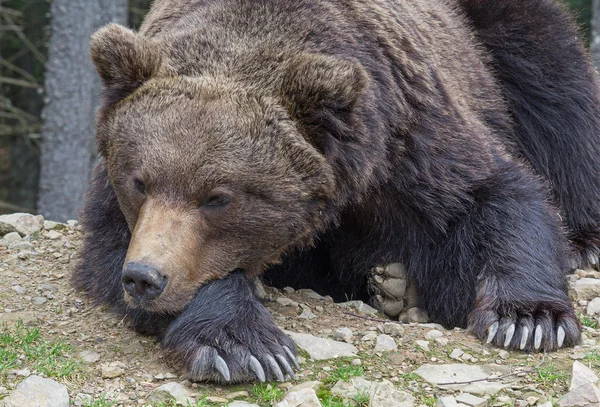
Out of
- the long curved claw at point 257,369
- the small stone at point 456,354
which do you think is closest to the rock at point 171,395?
the long curved claw at point 257,369

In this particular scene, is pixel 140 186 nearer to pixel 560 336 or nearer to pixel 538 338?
pixel 538 338

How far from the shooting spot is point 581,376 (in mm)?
4164

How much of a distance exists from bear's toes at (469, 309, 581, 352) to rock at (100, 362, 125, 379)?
Answer: 6.07 ft

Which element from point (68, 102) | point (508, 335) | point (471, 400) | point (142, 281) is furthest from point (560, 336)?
point (68, 102)

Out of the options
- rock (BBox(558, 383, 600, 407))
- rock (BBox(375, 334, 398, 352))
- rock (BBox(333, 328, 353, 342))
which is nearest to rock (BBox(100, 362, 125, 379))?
rock (BBox(333, 328, 353, 342))

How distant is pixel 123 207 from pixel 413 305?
75.2 inches

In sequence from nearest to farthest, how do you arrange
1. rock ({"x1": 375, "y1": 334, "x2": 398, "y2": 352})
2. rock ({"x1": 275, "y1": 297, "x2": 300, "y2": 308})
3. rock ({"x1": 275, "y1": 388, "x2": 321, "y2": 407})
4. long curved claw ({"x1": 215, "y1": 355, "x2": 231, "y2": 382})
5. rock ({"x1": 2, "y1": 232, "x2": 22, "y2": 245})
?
1. rock ({"x1": 275, "y1": 388, "x2": 321, "y2": 407})
2. long curved claw ({"x1": 215, "y1": 355, "x2": 231, "y2": 382})
3. rock ({"x1": 375, "y1": 334, "x2": 398, "y2": 352})
4. rock ({"x1": 275, "y1": 297, "x2": 300, "y2": 308})
5. rock ({"x1": 2, "y1": 232, "x2": 22, "y2": 245})

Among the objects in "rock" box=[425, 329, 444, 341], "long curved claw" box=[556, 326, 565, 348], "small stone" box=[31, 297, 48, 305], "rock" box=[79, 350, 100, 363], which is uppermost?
"long curved claw" box=[556, 326, 565, 348]

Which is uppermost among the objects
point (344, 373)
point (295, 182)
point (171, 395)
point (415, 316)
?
point (295, 182)

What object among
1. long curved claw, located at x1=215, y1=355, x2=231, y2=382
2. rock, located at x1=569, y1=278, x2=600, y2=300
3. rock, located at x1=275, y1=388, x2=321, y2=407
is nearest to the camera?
rock, located at x1=275, y1=388, x2=321, y2=407

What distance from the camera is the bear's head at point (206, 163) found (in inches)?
170

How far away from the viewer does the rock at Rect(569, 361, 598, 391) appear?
4.12 meters

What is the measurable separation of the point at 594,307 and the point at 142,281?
2801 millimetres

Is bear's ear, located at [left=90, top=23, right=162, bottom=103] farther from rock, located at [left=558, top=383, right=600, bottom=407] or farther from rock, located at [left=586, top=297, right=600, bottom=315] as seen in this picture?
rock, located at [left=586, top=297, right=600, bottom=315]
